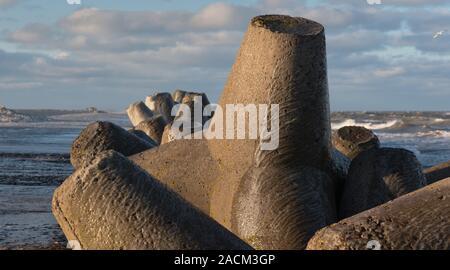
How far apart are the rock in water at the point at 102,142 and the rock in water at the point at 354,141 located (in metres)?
2.42

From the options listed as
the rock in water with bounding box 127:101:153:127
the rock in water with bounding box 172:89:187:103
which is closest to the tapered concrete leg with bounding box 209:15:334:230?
the rock in water with bounding box 127:101:153:127

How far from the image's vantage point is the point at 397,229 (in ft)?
14.6

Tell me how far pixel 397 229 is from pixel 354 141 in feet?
15.0

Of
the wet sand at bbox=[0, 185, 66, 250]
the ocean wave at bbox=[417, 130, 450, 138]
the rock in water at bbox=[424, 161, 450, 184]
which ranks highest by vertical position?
the rock in water at bbox=[424, 161, 450, 184]

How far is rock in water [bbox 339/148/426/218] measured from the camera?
22.3 feet

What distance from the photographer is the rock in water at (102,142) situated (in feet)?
29.8

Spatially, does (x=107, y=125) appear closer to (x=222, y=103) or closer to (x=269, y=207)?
(x=222, y=103)

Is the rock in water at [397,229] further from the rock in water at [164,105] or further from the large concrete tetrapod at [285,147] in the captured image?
the rock in water at [164,105]

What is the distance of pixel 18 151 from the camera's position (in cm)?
2244

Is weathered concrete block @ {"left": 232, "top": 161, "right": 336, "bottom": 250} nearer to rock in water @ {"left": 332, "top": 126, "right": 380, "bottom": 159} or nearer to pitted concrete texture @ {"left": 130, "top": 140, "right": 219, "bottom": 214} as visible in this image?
pitted concrete texture @ {"left": 130, "top": 140, "right": 219, "bottom": 214}

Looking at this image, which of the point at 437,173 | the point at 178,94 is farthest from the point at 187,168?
the point at 178,94

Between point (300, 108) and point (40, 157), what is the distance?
47.8 feet

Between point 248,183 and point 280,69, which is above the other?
point 280,69
